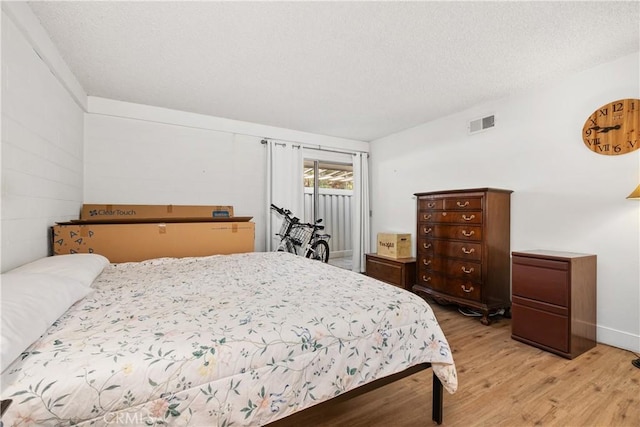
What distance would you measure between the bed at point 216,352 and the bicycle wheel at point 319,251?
2.35 meters

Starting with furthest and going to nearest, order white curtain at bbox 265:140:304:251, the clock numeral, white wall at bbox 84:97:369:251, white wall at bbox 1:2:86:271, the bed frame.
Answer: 1. white curtain at bbox 265:140:304:251
2. white wall at bbox 84:97:369:251
3. the clock numeral
4. white wall at bbox 1:2:86:271
5. the bed frame

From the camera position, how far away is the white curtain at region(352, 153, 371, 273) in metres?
4.78

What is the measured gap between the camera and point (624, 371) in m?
1.92

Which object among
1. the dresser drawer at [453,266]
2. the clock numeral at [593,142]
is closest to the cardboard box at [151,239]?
the dresser drawer at [453,266]

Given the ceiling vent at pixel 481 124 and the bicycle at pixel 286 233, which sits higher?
the ceiling vent at pixel 481 124

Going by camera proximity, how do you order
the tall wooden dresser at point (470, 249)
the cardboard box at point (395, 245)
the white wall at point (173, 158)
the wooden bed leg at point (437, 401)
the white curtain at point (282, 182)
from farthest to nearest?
the white curtain at point (282, 182)
the cardboard box at point (395, 245)
the white wall at point (173, 158)
the tall wooden dresser at point (470, 249)
the wooden bed leg at point (437, 401)

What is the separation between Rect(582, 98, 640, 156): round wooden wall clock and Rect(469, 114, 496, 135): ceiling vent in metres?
0.84

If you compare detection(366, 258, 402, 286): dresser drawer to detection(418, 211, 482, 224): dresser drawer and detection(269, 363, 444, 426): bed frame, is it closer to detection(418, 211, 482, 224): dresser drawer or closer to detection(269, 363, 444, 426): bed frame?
detection(418, 211, 482, 224): dresser drawer

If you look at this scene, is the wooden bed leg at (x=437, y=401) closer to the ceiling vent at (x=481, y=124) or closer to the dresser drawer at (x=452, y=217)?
the dresser drawer at (x=452, y=217)

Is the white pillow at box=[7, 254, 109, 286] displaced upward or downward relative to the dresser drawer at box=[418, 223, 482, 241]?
downward

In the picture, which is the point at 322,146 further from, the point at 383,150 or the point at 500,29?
the point at 500,29

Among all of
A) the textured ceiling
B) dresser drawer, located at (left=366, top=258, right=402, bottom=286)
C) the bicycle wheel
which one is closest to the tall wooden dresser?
dresser drawer, located at (left=366, top=258, right=402, bottom=286)

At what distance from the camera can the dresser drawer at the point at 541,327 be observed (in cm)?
212

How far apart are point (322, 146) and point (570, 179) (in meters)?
3.11
